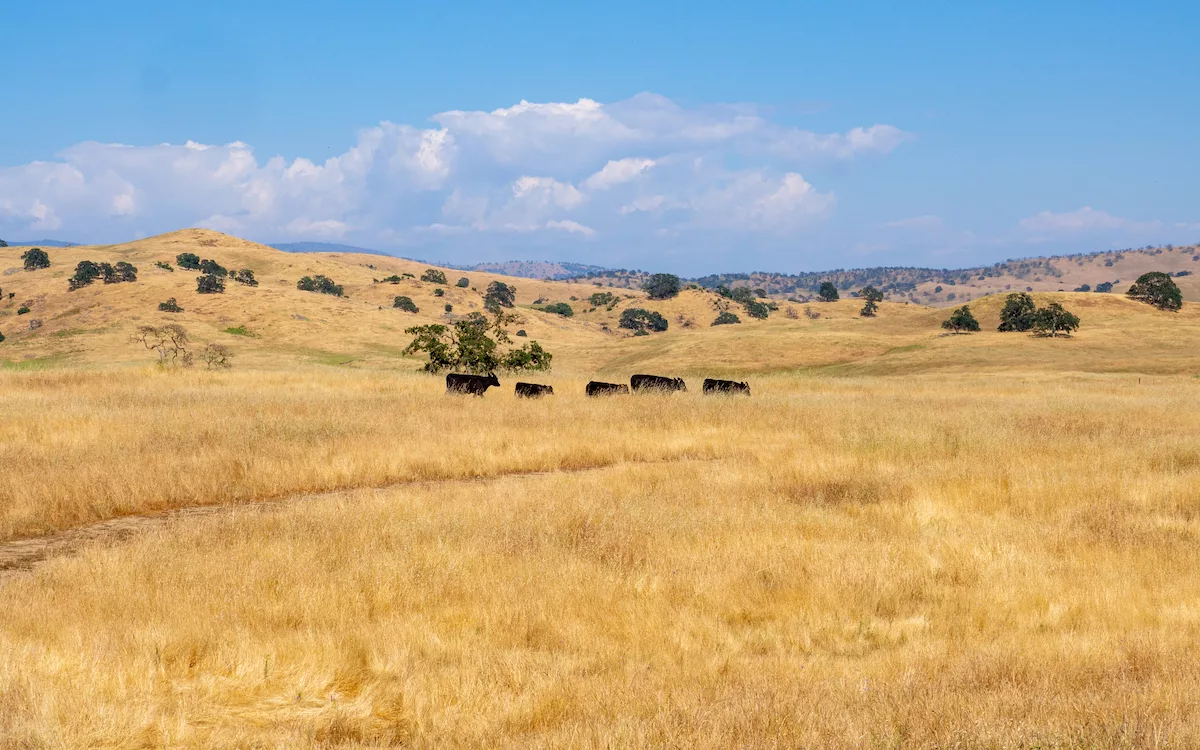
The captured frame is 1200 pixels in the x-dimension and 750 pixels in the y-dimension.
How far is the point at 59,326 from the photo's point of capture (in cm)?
7256

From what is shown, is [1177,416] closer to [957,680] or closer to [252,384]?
[957,680]

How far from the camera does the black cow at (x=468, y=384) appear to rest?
84.3 ft

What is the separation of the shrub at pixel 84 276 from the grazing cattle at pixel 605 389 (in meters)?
83.2

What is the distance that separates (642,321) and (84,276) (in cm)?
6837

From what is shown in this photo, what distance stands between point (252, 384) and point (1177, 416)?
26857mm

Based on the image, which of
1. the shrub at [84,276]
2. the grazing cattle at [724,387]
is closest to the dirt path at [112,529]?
the grazing cattle at [724,387]

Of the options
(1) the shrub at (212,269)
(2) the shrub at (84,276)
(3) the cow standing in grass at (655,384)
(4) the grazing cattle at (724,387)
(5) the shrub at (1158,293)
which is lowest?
(4) the grazing cattle at (724,387)

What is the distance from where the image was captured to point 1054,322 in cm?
6262

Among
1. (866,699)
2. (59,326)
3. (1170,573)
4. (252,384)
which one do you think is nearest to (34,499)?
(866,699)

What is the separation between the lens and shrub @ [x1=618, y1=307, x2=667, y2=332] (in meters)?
114

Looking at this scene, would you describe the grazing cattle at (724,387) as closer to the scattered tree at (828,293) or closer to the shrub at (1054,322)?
the shrub at (1054,322)

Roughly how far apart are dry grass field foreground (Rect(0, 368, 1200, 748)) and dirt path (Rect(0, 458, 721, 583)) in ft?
0.97

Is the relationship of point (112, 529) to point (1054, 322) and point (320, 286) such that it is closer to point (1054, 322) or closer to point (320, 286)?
point (1054, 322)

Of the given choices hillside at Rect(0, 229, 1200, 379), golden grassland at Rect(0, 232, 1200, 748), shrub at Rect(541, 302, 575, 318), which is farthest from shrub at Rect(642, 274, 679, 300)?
golden grassland at Rect(0, 232, 1200, 748)
